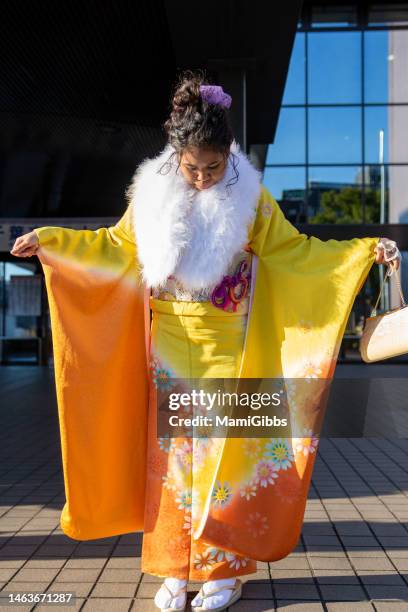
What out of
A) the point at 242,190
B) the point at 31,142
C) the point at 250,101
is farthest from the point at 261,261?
the point at 31,142

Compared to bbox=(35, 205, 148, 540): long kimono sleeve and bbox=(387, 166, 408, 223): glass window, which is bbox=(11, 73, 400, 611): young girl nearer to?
bbox=(35, 205, 148, 540): long kimono sleeve

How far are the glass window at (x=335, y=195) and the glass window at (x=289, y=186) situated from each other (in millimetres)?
188

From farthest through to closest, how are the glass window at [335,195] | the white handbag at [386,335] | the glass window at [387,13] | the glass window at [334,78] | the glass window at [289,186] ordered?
the glass window at [387,13], the glass window at [334,78], the glass window at [289,186], the glass window at [335,195], the white handbag at [386,335]

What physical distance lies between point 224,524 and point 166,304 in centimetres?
82

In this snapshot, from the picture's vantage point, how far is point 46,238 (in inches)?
99.0

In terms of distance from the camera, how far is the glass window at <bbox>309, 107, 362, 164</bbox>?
1589 cm

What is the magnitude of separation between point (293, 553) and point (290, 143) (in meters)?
13.9

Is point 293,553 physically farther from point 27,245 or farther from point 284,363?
point 27,245

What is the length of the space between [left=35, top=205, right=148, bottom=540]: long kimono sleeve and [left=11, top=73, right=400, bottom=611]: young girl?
2.8 inches

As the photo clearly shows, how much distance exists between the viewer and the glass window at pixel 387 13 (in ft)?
53.2

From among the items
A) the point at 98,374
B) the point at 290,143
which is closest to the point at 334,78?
the point at 290,143

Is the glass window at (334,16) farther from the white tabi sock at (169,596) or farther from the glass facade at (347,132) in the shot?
the white tabi sock at (169,596)

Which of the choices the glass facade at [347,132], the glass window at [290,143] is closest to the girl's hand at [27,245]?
the glass facade at [347,132]

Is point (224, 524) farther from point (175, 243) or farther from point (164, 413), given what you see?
point (175, 243)
